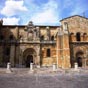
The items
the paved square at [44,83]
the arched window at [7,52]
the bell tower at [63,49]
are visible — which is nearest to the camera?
the paved square at [44,83]

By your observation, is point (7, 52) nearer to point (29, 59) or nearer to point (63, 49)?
point (29, 59)

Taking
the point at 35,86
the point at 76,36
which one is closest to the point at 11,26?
the point at 76,36

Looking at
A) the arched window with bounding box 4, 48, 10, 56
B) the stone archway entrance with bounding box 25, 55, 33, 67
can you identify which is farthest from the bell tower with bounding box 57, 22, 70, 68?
the arched window with bounding box 4, 48, 10, 56

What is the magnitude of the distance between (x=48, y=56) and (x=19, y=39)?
6410 millimetres

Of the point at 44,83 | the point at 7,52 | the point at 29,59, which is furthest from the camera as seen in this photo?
the point at 29,59

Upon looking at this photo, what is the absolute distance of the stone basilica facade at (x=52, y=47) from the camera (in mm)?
37250

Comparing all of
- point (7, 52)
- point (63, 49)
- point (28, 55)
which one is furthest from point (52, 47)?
point (7, 52)

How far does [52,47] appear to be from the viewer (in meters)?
39.7

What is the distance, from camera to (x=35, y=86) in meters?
17.4

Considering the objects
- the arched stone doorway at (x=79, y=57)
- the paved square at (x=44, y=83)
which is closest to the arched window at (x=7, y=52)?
the arched stone doorway at (x=79, y=57)

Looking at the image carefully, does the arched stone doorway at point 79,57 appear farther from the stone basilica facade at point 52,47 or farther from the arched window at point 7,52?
the arched window at point 7,52

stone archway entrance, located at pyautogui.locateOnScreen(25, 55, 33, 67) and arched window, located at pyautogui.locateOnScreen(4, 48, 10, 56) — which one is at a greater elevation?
arched window, located at pyautogui.locateOnScreen(4, 48, 10, 56)

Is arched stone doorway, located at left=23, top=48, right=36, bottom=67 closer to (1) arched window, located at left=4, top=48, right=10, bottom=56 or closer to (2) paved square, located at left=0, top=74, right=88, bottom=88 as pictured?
(1) arched window, located at left=4, top=48, right=10, bottom=56

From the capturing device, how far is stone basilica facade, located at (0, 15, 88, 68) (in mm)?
37250
